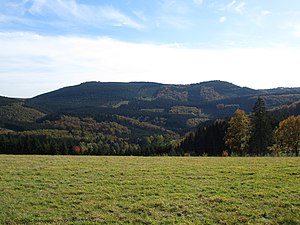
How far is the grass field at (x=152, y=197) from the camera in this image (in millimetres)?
13648

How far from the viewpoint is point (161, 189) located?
18.9 m

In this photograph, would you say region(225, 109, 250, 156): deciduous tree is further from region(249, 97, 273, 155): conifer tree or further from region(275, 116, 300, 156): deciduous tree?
region(275, 116, 300, 156): deciduous tree

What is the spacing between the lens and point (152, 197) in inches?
669

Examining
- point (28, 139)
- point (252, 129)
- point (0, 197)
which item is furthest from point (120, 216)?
point (28, 139)

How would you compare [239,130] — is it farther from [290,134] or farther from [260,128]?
[290,134]

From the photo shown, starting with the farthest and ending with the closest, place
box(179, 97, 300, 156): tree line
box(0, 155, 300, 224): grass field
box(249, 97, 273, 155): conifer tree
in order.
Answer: box(179, 97, 300, 156): tree line, box(249, 97, 273, 155): conifer tree, box(0, 155, 300, 224): grass field

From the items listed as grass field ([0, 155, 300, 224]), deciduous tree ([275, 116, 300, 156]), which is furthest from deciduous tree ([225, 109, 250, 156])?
grass field ([0, 155, 300, 224])

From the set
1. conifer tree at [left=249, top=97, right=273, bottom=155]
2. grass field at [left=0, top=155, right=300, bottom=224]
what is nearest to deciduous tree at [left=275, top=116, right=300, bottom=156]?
conifer tree at [left=249, top=97, right=273, bottom=155]

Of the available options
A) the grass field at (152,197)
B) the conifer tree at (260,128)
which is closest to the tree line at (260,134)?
the conifer tree at (260,128)

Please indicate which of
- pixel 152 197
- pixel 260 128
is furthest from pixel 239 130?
pixel 152 197

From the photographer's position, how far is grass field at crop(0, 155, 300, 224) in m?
13.6

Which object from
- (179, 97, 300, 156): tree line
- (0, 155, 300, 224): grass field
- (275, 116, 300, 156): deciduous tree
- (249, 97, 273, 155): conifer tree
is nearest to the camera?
(0, 155, 300, 224): grass field

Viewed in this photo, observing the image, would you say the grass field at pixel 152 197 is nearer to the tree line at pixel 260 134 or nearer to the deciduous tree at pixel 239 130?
the deciduous tree at pixel 239 130

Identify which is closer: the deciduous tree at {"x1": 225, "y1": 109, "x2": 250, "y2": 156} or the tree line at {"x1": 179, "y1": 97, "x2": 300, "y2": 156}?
the deciduous tree at {"x1": 225, "y1": 109, "x2": 250, "y2": 156}
